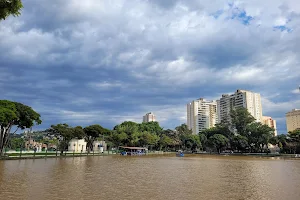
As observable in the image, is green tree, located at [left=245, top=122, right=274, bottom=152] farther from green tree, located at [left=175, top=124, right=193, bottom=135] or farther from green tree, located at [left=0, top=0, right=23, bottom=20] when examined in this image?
green tree, located at [left=0, top=0, right=23, bottom=20]

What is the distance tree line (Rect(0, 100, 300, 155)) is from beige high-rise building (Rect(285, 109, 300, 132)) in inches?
2166

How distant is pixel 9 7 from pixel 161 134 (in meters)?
91.7

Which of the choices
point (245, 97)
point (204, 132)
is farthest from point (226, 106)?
point (204, 132)

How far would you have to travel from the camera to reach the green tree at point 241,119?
82.6m

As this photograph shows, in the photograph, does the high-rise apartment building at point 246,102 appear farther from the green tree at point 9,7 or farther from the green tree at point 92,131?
the green tree at point 9,7

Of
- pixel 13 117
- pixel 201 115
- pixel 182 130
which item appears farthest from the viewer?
pixel 201 115

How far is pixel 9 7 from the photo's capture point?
315 inches

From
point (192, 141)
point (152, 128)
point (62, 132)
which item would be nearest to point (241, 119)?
point (192, 141)

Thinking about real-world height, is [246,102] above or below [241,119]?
above

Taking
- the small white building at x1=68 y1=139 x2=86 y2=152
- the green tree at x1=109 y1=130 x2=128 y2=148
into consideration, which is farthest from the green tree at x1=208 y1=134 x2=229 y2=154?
the small white building at x1=68 y1=139 x2=86 y2=152

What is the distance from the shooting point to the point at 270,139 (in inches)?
2842

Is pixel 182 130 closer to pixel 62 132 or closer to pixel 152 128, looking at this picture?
pixel 152 128

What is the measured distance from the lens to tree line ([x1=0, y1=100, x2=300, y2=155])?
33688 millimetres

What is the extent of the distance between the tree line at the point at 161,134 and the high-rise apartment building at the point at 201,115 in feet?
179
